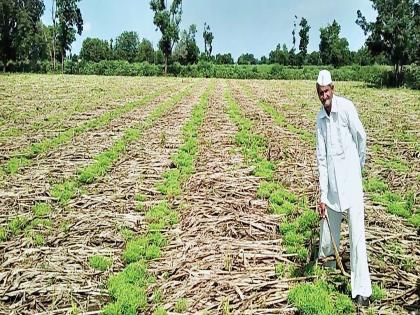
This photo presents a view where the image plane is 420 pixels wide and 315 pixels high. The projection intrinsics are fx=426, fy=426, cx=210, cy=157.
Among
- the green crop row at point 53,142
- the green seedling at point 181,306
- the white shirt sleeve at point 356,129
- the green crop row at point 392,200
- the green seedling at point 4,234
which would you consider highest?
Answer: the white shirt sleeve at point 356,129

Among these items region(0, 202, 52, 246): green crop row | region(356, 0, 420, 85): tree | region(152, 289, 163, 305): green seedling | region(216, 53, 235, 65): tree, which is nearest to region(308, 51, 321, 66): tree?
region(216, 53, 235, 65): tree

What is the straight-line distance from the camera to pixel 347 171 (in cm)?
496

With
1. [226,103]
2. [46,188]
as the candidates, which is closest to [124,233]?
[46,188]

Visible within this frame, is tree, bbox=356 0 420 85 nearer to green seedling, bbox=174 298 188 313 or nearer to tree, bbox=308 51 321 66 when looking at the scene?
green seedling, bbox=174 298 188 313

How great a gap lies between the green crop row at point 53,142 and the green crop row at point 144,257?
388 cm

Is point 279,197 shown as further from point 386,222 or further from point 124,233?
point 124,233

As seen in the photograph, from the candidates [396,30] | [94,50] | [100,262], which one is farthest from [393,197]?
[94,50]

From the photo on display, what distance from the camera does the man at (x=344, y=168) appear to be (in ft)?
15.7

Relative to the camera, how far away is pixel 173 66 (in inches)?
2766

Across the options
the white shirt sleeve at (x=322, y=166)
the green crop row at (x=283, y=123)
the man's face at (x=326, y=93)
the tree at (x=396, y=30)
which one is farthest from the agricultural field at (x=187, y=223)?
the tree at (x=396, y=30)

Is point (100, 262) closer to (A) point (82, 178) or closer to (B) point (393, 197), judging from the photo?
(A) point (82, 178)

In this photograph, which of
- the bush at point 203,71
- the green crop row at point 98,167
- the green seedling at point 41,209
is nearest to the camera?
the green seedling at point 41,209

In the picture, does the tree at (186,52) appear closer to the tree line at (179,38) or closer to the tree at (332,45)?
the tree line at (179,38)

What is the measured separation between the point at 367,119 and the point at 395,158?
7.18 meters
